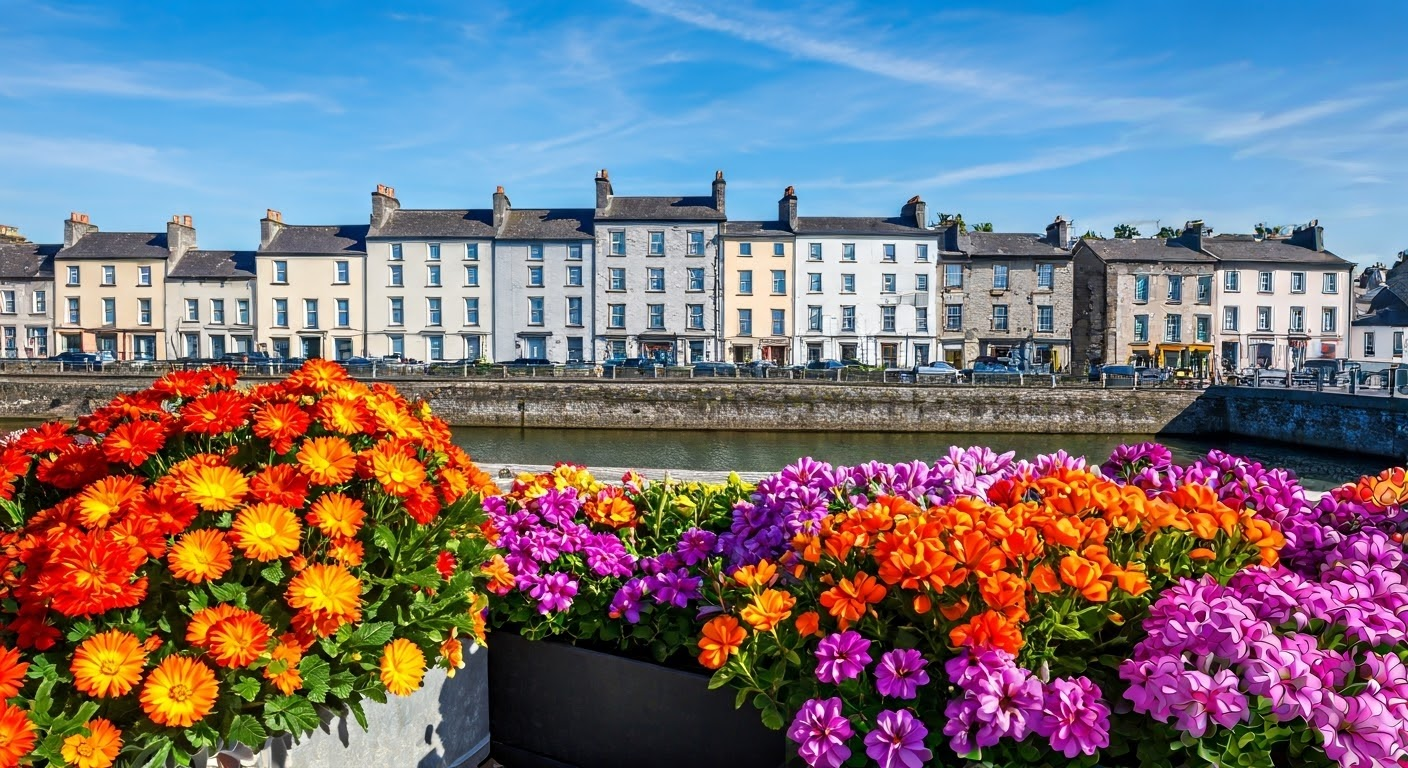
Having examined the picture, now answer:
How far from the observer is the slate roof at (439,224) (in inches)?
1877

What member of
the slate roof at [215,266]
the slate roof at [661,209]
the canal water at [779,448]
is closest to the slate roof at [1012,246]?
the slate roof at [661,209]

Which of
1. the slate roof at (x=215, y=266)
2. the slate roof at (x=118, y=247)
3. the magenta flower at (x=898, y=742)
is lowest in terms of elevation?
the magenta flower at (x=898, y=742)

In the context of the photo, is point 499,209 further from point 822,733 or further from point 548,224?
point 822,733

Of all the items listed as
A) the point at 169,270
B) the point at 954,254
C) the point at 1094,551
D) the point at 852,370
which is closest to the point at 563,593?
the point at 1094,551

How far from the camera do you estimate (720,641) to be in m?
Answer: 2.52

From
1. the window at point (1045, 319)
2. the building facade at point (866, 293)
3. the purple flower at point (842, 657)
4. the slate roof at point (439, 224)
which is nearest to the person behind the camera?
the purple flower at point (842, 657)

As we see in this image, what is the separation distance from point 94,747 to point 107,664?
0.20 m

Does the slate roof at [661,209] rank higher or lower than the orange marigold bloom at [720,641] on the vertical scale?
higher

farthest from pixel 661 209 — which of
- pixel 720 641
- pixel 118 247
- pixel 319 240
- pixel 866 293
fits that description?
pixel 720 641

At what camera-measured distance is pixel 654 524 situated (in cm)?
382

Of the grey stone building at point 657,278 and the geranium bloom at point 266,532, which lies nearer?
the geranium bloom at point 266,532

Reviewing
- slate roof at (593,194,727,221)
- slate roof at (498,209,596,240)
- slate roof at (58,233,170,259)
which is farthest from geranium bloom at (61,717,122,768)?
slate roof at (58,233,170,259)

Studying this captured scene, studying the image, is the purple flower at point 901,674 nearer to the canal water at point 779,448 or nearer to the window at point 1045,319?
the canal water at point 779,448

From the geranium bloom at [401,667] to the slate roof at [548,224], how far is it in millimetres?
46326
